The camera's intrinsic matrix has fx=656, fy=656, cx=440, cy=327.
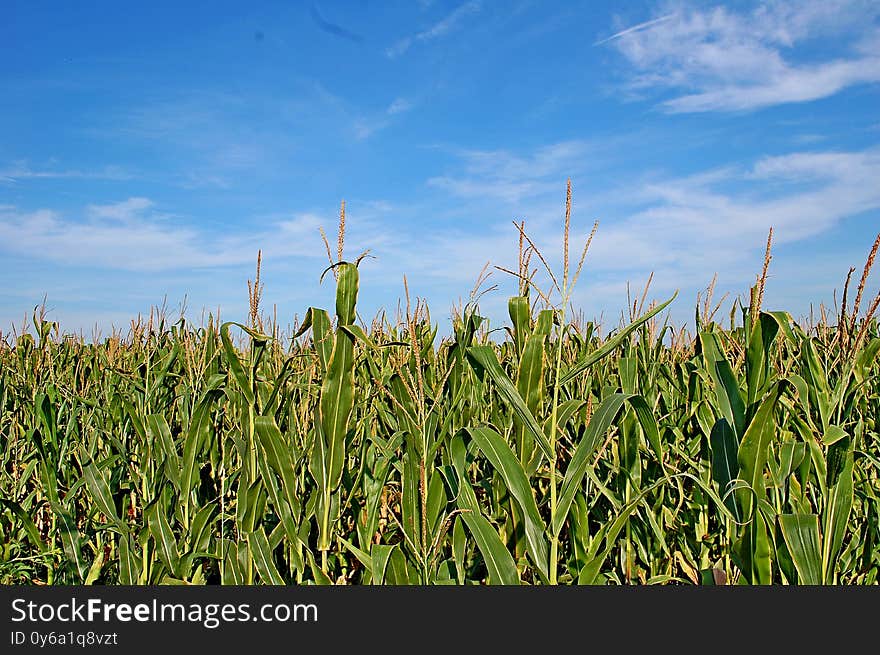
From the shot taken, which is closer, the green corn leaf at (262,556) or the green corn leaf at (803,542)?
A: the green corn leaf at (803,542)

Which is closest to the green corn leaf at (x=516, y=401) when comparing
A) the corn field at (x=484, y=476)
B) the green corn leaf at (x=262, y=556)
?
the corn field at (x=484, y=476)

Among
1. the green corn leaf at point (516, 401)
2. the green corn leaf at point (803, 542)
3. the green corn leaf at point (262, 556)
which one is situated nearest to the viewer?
the green corn leaf at point (516, 401)

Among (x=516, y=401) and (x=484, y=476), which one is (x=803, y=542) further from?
(x=484, y=476)

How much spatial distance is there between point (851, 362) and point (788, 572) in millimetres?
689

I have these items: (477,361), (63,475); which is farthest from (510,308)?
(63,475)

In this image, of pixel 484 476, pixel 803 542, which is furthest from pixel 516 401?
pixel 484 476

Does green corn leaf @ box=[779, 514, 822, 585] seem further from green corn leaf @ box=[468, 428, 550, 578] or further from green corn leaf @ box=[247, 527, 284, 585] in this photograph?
green corn leaf @ box=[247, 527, 284, 585]

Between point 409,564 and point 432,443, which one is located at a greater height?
point 432,443

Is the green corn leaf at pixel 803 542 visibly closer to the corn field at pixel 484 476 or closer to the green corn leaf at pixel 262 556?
the corn field at pixel 484 476

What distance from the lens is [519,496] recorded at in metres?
1.64

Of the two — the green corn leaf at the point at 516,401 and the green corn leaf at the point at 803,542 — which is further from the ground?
the green corn leaf at the point at 516,401

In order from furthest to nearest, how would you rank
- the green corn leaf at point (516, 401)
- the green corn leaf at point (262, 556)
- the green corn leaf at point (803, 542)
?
the green corn leaf at point (262, 556) < the green corn leaf at point (803, 542) < the green corn leaf at point (516, 401)

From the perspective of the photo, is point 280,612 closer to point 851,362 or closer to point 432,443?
point 432,443

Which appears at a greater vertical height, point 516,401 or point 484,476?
point 516,401
